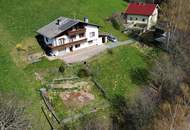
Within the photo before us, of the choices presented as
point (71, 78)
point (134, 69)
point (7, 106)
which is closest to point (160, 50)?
point (134, 69)

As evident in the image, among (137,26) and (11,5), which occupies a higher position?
(11,5)

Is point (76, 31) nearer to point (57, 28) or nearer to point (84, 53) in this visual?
point (57, 28)

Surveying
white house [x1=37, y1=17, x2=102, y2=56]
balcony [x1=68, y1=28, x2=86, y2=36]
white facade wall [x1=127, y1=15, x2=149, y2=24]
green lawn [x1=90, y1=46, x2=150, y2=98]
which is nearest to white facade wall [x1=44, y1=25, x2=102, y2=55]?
white house [x1=37, y1=17, x2=102, y2=56]

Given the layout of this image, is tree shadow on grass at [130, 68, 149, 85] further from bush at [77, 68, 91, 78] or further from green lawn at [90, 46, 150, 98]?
bush at [77, 68, 91, 78]

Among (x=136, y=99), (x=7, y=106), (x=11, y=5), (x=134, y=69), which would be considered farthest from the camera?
(x=11, y=5)

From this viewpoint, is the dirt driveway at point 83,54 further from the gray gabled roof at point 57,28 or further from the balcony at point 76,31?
the gray gabled roof at point 57,28

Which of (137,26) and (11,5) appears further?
(137,26)

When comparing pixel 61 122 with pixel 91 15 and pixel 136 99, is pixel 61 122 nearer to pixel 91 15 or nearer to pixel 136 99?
pixel 136 99
